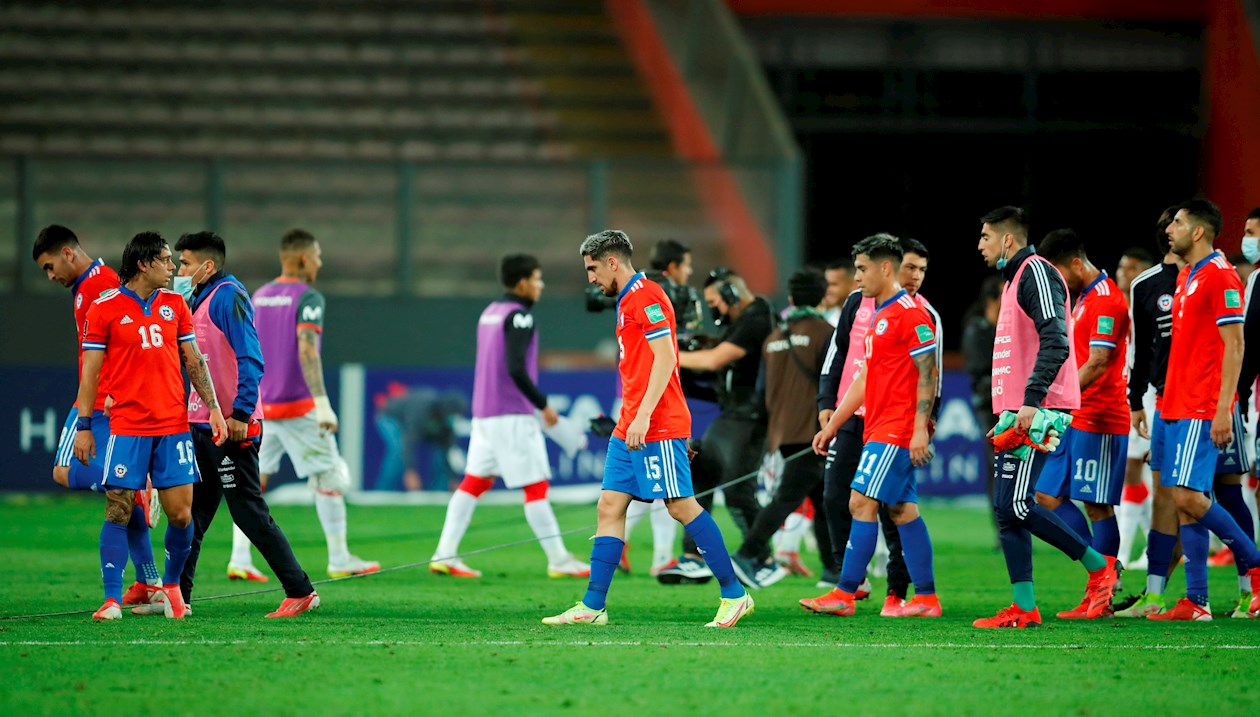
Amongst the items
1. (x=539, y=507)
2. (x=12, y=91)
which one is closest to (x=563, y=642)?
(x=539, y=507)

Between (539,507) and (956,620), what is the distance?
11.9ft

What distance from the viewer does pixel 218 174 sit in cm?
1853

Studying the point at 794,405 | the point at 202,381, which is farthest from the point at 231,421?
the point at 794,405

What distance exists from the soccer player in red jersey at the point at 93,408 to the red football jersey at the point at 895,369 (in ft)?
13.2

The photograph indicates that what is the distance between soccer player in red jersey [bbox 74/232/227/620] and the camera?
26.4ft

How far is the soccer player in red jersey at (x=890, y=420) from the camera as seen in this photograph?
8414mm

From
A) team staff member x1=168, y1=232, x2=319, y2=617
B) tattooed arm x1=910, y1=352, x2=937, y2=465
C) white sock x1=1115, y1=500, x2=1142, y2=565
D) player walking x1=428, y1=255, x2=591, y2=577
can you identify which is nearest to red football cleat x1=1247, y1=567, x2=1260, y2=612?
tattooed arm x1=910, y1=352, x2=937, y2=465

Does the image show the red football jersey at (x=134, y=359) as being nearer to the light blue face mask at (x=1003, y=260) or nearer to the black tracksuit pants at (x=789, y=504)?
the black tracksuit pants at (x=789, y=504)

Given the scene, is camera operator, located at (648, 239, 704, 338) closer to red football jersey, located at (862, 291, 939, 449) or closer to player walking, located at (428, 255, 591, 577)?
player walking, located at (428, 255, 591, 577)

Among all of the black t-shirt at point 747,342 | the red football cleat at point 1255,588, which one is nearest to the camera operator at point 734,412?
the black t-shirt at point 747,342

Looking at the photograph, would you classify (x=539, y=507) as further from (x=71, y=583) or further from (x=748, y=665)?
(x=748, y=665)

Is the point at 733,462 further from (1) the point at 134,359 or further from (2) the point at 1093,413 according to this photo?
(1) the point at 134,359

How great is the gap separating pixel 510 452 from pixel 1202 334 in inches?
192

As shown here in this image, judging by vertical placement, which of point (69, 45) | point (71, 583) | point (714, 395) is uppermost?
point (69, 45)
